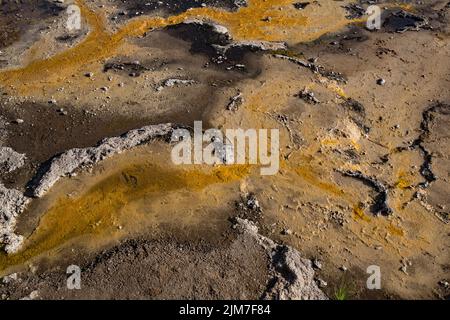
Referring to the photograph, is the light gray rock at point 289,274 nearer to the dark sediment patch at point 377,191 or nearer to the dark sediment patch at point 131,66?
the dark sediment patch at point 377,191

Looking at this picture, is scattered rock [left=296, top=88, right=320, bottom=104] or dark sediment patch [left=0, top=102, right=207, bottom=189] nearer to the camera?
dark sediment patch [left=0, top=102, right=207, bottom=189]

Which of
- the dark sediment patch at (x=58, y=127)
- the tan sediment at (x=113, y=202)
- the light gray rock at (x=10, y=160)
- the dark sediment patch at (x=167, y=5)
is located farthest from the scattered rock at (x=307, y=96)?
the light gray rock at (x=10, y=160)

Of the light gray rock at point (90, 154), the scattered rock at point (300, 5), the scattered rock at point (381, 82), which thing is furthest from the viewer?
the scattered rock at point (300, 5)

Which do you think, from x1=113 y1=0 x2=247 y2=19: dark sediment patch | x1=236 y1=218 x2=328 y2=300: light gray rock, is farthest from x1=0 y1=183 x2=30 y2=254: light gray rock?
x1=113 y1=0 x2=247 y2=19: dark sediment patch

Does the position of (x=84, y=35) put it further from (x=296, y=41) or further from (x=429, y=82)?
(x=429, y=82)

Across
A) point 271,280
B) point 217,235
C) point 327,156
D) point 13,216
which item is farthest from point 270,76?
point 13,216

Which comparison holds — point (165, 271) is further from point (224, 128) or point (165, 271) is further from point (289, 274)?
point (224, 128)

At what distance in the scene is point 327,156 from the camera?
44.2ft

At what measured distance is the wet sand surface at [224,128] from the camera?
10922 millimetres

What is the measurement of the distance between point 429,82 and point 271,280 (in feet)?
32.1

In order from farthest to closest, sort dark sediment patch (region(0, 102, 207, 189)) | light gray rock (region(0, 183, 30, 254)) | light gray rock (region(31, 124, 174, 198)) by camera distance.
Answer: dark sediment patch (region(0, 102, 207, 189)) < light gray rock (region(31, 124, 174, 198)) < light gray rock (region(0, 183, 30, 254))

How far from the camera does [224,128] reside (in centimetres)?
1404

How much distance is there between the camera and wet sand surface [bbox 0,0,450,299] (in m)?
10.9

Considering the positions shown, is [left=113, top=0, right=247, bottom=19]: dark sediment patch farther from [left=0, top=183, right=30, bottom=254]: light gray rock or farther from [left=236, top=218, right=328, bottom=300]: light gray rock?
[left=236, top=218, right=328, bottom=300]: light gray rock
